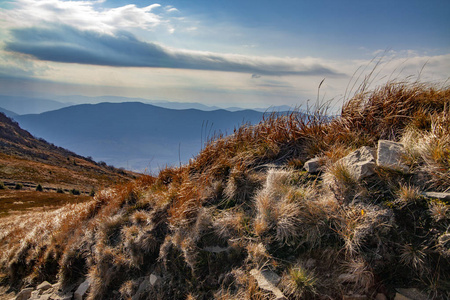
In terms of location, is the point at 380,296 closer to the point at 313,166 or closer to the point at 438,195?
the point at 438,195

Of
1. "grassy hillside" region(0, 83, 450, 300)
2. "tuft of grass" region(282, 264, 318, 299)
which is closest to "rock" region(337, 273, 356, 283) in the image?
"grassy hillside" region(0, 83, 450, 300)

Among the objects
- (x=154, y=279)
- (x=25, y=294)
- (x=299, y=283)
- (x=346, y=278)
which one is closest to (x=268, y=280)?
(x=299, y=283)

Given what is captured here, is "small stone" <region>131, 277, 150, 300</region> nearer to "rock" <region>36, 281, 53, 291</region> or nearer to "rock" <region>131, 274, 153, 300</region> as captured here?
"rock" <region>131, 274, 153, 300</region>

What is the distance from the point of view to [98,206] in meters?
8.38

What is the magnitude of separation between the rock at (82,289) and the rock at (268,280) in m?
3.82

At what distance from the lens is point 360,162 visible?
4.38 metres

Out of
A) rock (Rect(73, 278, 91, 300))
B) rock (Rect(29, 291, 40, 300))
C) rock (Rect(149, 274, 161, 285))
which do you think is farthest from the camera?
rock (Rect(29, 291, 40, 300))

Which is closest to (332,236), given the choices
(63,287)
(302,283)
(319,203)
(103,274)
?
(319,203)

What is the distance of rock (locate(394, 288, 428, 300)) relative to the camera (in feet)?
9.92

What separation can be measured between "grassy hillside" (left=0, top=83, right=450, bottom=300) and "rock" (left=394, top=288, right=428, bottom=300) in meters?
0.06

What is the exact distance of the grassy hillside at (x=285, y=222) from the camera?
3404mm

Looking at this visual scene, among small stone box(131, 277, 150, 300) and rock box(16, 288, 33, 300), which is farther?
rock box(16, 288, 33, 300)

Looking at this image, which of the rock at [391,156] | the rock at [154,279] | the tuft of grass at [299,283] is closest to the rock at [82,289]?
the rock at [154,279]

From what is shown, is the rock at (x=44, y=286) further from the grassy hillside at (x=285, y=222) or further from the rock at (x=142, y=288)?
the rock at (x=142, y=288)
